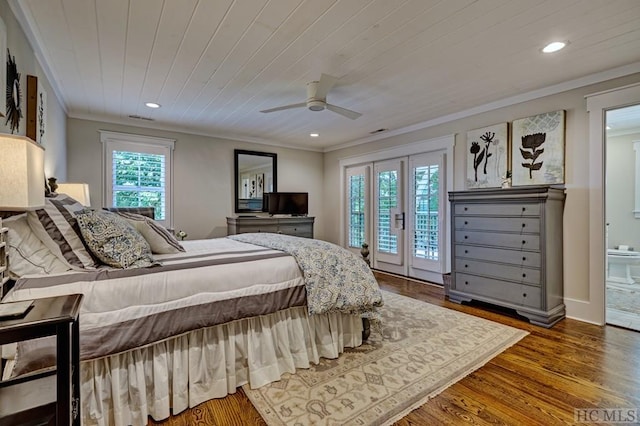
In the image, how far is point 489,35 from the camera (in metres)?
2.26

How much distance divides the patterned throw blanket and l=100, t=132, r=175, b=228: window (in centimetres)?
317

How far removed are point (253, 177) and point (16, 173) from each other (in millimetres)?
4591

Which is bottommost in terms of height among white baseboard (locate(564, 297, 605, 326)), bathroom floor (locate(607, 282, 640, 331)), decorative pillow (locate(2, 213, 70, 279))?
bathroom floor (locate(607, 282, 640, 331))

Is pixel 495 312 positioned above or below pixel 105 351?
below

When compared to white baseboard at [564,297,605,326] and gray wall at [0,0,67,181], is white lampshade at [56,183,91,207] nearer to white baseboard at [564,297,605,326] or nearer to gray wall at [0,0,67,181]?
gray wall at [0,0,67,181]

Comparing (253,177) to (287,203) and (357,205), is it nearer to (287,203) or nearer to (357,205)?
(287,203)

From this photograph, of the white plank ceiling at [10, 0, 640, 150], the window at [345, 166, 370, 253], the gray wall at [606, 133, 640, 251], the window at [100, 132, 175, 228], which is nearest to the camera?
the white plank ceiling at [10, 0, 640, 150]

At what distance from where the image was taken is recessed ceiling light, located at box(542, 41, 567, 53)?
2373 mm

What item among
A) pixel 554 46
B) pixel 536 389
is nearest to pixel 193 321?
pixel 536 389

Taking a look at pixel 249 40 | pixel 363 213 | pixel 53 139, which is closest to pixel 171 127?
pixel 53 139

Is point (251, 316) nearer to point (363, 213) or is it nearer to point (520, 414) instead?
point (520, 414)

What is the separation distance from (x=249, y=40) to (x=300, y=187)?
402 centimetres

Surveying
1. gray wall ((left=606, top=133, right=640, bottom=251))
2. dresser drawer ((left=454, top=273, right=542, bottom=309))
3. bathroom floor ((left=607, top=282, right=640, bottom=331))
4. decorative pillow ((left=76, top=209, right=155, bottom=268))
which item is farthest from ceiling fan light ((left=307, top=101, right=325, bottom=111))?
gray wall ((left=606, top=133, right=640, bottom=251))

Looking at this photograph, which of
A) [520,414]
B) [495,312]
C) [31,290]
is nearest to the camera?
[31,290]
